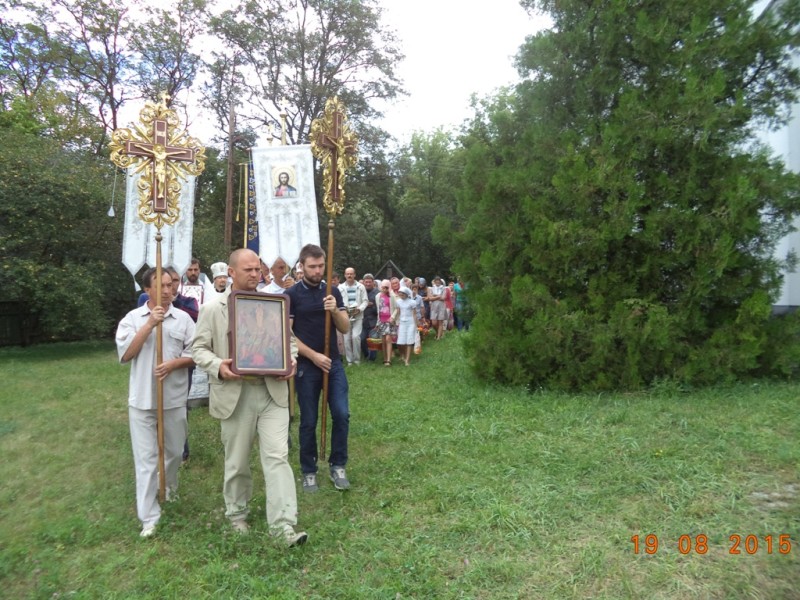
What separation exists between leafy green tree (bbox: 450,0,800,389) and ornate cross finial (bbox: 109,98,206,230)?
4.27 m

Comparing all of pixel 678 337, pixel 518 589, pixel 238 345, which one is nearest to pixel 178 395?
pixel 238 345

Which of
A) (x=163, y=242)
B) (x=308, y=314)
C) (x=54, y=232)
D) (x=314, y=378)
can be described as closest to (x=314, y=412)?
(x=314, y=378)

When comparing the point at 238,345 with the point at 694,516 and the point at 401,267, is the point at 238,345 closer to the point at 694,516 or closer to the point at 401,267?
the point at 694,516

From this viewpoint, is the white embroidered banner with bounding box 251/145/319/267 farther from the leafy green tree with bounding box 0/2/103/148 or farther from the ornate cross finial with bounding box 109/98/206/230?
the leafy green tree with bounding box 0/2/103/148

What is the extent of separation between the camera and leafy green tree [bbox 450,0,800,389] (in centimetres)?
673

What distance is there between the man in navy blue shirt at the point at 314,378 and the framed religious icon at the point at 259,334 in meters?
0.64

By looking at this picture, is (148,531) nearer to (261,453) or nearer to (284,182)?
(261,453)

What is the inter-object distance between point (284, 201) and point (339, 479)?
6961mm

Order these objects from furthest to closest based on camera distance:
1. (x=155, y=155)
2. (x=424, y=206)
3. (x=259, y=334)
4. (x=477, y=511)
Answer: (x=424, y=206)
(x=155, y=155)
(x=477, y=511)
(x=259, y=334)

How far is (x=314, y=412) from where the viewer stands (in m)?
5.00

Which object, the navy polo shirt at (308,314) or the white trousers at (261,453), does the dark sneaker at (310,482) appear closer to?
the white trousers at (261,453)

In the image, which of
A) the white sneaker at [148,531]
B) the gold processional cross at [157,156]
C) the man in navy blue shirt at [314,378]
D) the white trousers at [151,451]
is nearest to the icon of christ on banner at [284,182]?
the gold processional cross at [157,156]

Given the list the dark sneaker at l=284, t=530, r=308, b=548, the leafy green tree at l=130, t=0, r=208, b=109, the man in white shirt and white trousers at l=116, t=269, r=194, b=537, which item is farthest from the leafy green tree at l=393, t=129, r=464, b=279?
the dark sneaker at l=284, t=530, r=308, b=548

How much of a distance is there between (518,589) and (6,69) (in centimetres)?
2869
